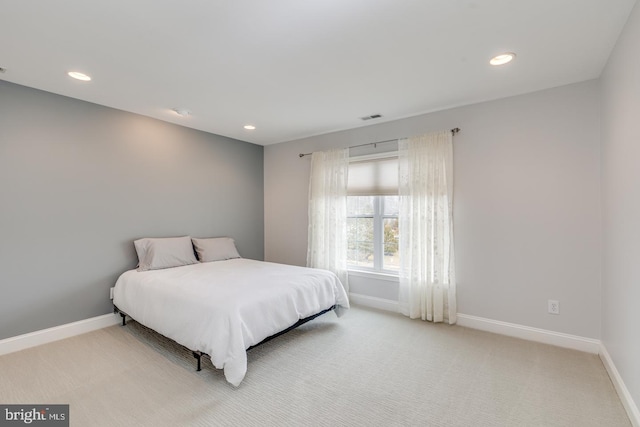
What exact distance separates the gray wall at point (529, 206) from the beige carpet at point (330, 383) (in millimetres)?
418

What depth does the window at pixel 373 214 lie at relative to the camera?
391 centimetres

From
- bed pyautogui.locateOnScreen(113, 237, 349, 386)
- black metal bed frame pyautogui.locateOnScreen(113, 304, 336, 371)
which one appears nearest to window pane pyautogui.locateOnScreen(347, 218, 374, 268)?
bed pyautogui.locateOnScreen(113, 237, 349, 386)

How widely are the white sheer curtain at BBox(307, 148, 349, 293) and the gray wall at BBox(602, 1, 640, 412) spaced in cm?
265

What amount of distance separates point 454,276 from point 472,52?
2239 mm

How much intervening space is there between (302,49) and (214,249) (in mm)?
2864

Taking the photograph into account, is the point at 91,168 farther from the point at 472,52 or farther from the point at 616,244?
the point at 616,244

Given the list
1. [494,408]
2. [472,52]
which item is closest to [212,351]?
[494,408]

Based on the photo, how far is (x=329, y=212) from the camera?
4.28 metres

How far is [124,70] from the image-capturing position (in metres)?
2.48

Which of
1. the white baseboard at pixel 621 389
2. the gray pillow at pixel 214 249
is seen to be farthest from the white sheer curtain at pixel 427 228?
the gray pillow at pixel 214 249

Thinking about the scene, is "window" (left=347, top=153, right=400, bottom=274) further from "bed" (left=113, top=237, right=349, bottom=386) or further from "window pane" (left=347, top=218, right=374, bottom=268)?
"bed" (left=113, top=237, right=349, bottom=386)

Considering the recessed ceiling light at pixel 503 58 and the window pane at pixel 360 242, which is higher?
the recessed ceiling light at pixel 503 58

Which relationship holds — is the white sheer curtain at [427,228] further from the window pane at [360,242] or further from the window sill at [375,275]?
the window pane at [360,242]

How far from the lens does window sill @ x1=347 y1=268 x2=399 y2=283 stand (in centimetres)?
383
